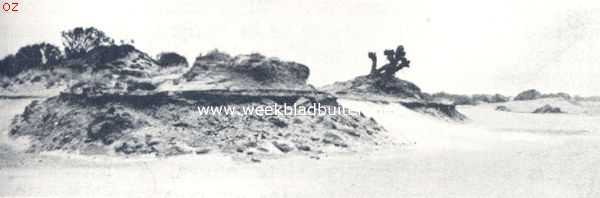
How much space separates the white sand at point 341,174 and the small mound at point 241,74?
243 inches

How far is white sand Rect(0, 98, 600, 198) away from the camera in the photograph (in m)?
15.0

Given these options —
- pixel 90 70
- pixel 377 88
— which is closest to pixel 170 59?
pixel 90 70

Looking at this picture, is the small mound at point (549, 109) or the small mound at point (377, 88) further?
the small mound at point (549, 109)

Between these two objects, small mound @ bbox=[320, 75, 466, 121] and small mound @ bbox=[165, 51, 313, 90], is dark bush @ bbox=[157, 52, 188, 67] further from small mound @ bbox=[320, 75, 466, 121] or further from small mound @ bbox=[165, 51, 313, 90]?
small mound @ bbox=[165, 51, 313, 90]

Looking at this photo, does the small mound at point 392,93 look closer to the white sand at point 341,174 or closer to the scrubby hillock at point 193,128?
the scrubby hillock at point 193,128

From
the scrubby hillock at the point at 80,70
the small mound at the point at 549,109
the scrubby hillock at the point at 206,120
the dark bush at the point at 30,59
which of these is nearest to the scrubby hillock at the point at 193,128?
the scrubby hillock at the point at 206,120

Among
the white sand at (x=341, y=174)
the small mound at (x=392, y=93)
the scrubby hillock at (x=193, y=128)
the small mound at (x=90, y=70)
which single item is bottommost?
the white sand at (x=341, y=174)

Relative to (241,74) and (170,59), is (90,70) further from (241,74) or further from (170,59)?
(241,74)

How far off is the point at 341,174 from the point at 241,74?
10.9 metres

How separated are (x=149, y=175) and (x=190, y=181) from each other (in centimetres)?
157

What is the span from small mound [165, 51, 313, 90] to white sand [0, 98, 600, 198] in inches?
243

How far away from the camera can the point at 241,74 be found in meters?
26.9

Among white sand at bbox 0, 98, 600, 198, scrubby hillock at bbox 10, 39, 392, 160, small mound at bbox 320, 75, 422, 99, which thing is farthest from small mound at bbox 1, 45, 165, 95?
white sand at bbox 0, 98, 600, 198

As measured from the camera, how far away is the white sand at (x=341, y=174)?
49.3 feet
